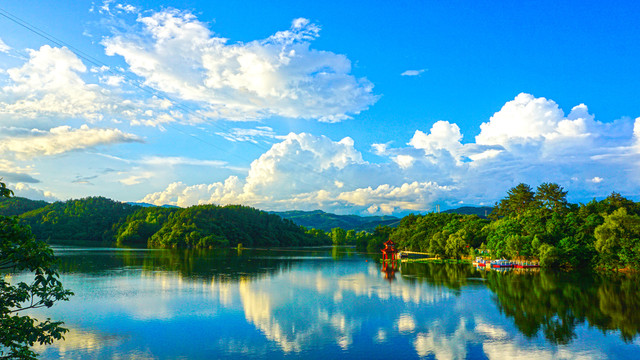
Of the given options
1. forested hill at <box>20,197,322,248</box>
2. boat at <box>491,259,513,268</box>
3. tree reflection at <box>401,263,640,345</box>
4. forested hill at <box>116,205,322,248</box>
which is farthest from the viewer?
forested hill at <box>20,197,322,248</box>

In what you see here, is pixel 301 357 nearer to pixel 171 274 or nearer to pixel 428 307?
pixel 428 307

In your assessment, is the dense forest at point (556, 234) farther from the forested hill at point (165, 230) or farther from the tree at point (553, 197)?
the forested hill at point (165, 230)

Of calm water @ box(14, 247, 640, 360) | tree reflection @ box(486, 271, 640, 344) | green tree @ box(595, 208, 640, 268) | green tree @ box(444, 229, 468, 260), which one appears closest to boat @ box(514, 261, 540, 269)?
green tree @ box(595, 208, 640, 268)

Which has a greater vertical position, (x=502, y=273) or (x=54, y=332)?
(x=54, y=332)

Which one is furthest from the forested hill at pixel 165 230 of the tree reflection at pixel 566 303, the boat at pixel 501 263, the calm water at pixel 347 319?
the tree reflection at pixel 566 303

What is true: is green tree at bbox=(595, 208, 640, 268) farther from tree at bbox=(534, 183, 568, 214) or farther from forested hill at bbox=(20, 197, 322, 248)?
forested hill at bbox=(20, 197, 322, 248)

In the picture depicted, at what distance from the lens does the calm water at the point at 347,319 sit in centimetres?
2362

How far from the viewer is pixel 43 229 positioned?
606ft

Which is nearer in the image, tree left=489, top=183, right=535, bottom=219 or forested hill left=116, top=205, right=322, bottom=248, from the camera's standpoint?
tree left=489, top=183, right=535, bottom=219

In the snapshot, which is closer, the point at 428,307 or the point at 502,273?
the point at 428,307

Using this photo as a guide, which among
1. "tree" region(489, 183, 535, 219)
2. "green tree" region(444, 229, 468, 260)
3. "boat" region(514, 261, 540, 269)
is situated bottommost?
"boat" region(514, 261, 540, 269)

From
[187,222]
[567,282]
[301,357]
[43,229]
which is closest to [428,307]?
[301,357]

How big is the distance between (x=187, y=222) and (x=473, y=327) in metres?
162

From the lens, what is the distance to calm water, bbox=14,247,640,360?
23.6m
